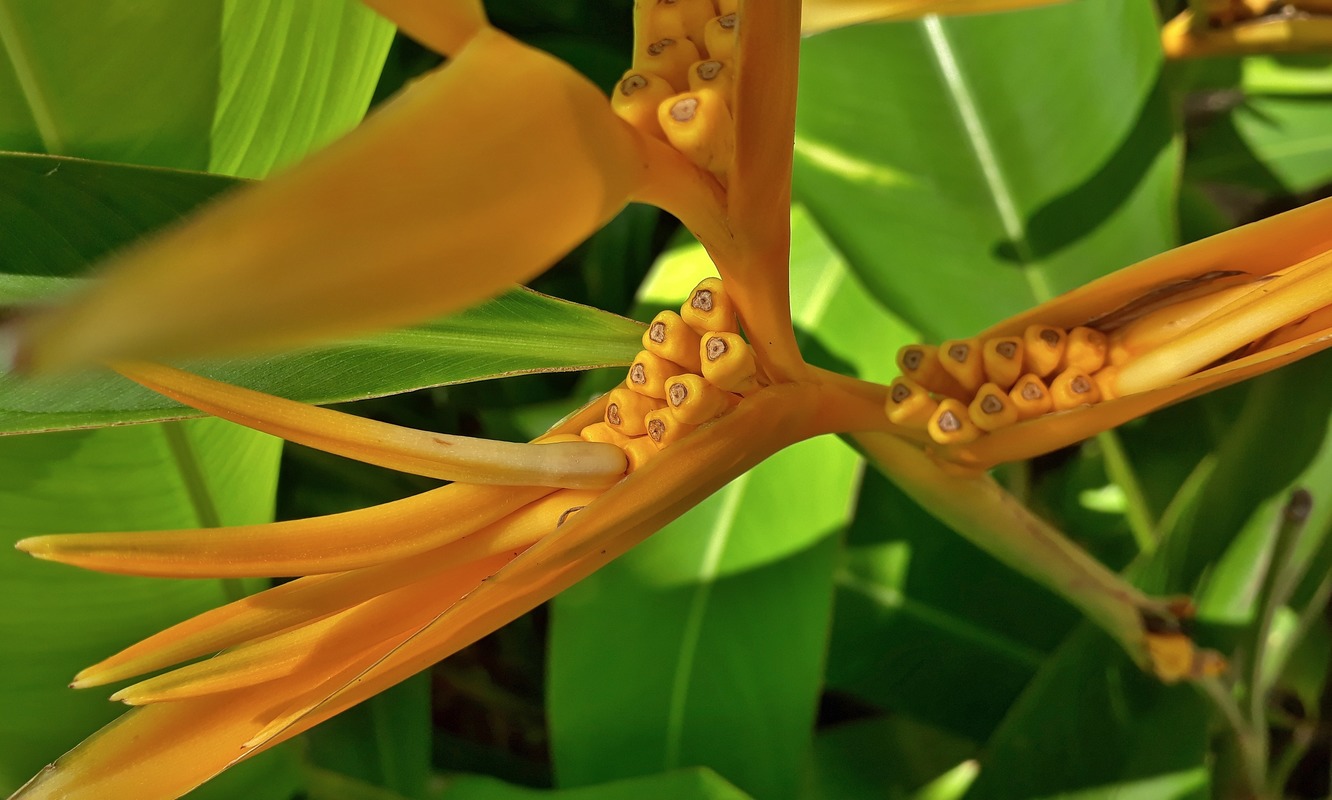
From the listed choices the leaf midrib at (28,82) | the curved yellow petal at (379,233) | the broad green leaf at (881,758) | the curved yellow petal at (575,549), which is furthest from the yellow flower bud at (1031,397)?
the broad green leaf at (881,758)

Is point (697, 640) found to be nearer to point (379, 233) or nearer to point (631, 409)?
point (631, 409)

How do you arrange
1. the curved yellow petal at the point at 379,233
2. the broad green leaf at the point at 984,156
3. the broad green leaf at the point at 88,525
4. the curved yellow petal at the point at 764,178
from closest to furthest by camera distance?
1. the curved yellow petal at the point at 379,233
2. the curved yellow petal at the point at 764,178
3. the broad green leaf at the point at 88,525
4. the broad green leaf at the point at 984,156

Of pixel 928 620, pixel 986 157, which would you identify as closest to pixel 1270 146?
pixel 986 157

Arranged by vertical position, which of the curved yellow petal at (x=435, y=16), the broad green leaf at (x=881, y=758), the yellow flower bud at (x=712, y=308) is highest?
the curved yellow petal at (x=435, y=16)

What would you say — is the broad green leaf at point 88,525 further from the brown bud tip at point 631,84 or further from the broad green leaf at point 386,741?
the brown bud tip at point 631,84

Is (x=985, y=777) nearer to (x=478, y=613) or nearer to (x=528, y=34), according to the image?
(x=478, y=613)

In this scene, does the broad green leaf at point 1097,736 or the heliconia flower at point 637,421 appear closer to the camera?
the heliconia flower at point 637,421

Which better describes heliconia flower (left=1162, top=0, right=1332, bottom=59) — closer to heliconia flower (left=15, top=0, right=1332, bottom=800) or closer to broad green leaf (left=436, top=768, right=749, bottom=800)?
heliconia flower (left=15, top=0, right=1332, bottom=800)

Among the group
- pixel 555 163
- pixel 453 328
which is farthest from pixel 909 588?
Result: pixel 555 163
